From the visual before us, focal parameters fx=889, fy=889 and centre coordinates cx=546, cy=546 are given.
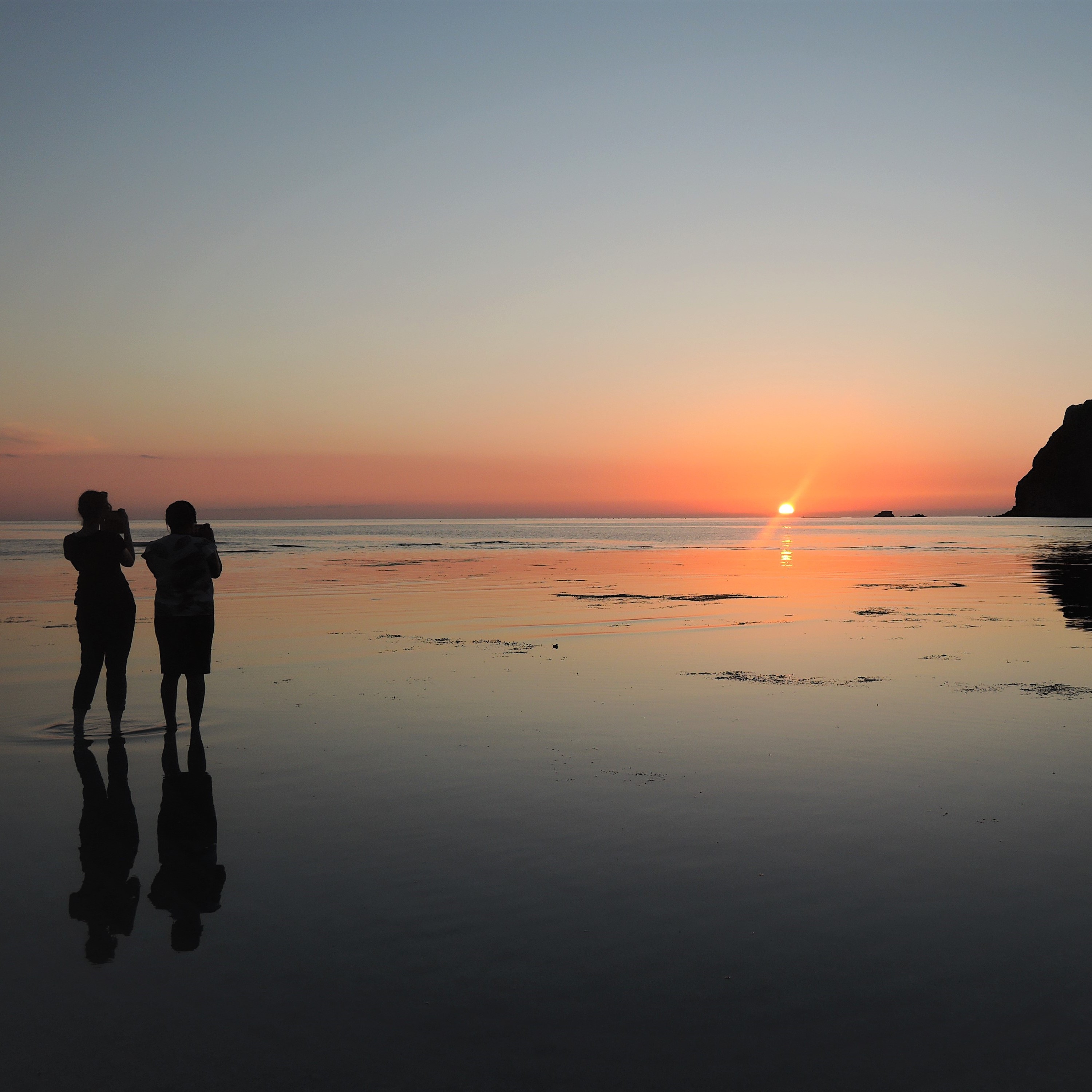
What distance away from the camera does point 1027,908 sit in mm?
4781

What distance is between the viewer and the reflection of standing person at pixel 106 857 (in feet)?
15.3

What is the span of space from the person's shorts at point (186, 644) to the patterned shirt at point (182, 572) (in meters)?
0.08

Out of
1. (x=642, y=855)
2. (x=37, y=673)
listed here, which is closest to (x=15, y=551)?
(x=37, y=673)

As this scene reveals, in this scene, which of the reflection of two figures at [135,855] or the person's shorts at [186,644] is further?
the person's shorts at [186,644]

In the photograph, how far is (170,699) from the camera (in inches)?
354

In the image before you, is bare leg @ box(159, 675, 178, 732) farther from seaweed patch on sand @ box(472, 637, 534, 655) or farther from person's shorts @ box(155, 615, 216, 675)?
seaweed patch on sand @ box(472, 637, 534, 655)

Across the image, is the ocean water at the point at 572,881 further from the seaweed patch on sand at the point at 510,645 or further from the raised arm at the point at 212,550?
the raised arm at the point at 212,550

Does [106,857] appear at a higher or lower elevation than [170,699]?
lower

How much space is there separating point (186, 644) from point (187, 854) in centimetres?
349

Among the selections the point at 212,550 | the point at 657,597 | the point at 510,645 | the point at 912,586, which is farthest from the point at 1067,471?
the point at 212,550

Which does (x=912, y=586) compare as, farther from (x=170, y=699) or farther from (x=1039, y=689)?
(x=170, y=699)

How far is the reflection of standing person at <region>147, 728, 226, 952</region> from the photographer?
480 cm

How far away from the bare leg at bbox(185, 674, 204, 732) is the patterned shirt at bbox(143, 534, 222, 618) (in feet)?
2.10

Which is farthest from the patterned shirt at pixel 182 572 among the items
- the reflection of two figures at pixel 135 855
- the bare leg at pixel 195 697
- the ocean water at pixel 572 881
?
the reflection of two figures at pixel 135 855
